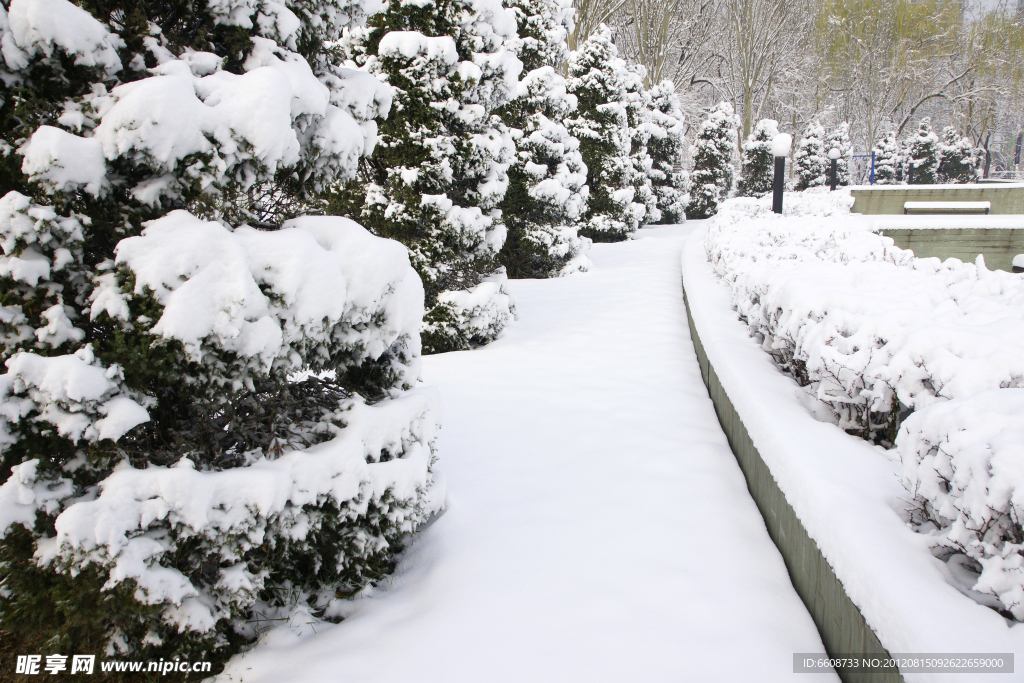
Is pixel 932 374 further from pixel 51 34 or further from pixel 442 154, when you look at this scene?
pixel 442 154

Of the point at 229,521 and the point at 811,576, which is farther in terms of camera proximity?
the point at 811,576

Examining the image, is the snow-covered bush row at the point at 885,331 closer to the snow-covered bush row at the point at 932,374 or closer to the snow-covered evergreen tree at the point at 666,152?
the snow-covered bush row at the point at 932,374

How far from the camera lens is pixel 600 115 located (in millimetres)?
13148

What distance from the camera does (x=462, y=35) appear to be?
604 cm

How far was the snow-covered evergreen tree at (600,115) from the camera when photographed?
1303cm

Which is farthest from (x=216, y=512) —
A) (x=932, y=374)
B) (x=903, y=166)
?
(x=903, y=166)

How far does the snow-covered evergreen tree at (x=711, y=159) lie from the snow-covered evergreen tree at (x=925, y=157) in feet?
37.4

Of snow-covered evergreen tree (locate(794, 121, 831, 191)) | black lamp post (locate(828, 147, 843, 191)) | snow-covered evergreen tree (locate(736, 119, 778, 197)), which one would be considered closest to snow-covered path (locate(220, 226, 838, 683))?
black lamp post (locate(828, 147, 843, 191))

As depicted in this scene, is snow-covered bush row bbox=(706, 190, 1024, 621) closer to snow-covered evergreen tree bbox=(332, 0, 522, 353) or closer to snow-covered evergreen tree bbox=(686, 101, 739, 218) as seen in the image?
snow-covered evergreen tree bbox=(332, 0, 522, 353)

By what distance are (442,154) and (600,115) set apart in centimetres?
845

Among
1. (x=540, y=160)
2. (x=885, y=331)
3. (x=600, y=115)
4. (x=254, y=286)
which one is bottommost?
(x=885, y=331)

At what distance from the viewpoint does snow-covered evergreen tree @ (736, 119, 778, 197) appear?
926 inches

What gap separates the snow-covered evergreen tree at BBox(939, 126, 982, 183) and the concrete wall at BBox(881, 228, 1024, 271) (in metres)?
24.4

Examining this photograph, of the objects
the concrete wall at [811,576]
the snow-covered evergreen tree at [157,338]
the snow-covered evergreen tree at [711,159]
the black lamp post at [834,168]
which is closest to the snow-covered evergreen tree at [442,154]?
the concrete wall at [811,576]
